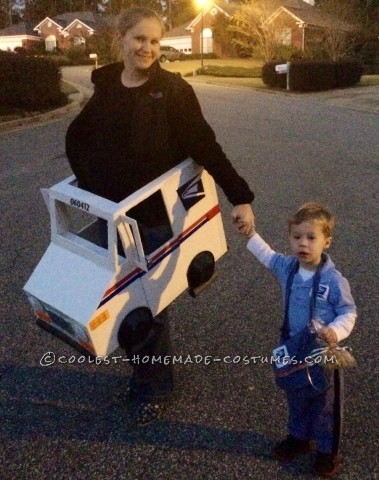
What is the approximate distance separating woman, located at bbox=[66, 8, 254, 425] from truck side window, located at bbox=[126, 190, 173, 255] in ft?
0.10

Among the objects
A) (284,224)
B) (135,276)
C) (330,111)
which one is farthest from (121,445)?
(330,111)

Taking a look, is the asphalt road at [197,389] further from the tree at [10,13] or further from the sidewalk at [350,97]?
the tree at [10,13]

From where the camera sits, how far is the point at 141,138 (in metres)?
2.42

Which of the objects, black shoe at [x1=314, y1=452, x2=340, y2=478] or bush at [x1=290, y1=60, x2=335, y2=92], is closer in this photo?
black shoe at [x1=314, y1=452, x2=340, y2=478]

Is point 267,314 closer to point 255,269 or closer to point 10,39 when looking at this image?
point 255,269

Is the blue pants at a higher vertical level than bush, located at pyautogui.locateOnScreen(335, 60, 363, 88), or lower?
higher

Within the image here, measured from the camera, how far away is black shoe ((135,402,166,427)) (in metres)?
2.71

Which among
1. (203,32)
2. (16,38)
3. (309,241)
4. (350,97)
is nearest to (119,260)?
(309,241)

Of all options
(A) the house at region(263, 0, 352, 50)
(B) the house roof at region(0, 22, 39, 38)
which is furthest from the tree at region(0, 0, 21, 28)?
(A) the house at region(263, 0, 352, 50)

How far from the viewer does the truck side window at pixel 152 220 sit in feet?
8.24

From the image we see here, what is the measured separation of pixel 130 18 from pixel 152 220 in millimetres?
891

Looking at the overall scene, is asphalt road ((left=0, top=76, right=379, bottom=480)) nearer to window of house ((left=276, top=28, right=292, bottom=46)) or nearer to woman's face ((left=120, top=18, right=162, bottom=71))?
woman's face ((left=120, top=18, right=162, bottom=71))

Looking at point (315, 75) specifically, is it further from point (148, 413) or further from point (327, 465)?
point (327, 465)

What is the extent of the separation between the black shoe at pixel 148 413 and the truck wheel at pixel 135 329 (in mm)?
366
